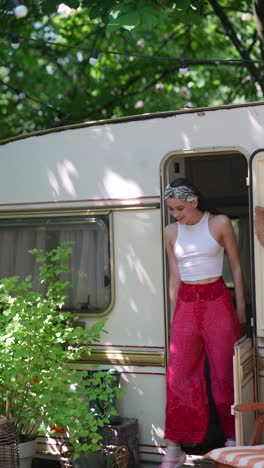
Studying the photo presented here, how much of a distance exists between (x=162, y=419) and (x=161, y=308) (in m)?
0.83

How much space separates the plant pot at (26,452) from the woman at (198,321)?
106 centimetres

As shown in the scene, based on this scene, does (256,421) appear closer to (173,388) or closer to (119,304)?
(173,388)

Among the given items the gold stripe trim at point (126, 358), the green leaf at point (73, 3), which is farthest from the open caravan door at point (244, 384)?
the green leaf at point (73, 3)

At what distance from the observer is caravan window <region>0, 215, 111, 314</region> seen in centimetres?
724

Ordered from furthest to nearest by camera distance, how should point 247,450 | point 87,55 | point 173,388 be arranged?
point 87,55 → point 173,388 → point 247,450

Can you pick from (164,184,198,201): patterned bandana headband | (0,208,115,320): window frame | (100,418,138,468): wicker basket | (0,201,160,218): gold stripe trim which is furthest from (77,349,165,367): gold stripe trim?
(164,184,198,201): patterned bandana headband

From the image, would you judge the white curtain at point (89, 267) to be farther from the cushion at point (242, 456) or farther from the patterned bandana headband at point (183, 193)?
the cushion at point (242, 456)

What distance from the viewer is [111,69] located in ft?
44.0

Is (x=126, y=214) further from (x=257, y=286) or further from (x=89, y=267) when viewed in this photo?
(x=257, y=286)

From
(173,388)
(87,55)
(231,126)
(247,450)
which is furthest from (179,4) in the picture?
(87,55)

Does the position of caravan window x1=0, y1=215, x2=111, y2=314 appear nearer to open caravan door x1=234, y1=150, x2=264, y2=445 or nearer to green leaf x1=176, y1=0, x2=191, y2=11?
open caravan door x1=234, y1=150, x2=264, y2=445

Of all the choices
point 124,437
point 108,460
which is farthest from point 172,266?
point 108,460

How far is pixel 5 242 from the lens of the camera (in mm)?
7801

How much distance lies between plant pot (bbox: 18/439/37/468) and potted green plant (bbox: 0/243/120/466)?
Result: 0.22ft
